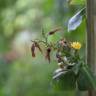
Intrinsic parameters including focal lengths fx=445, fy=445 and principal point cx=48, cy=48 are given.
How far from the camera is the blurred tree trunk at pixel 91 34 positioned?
0.92 m

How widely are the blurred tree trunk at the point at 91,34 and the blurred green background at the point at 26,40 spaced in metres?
0.94

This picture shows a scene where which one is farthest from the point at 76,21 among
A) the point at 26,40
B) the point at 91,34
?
the point at 26,40

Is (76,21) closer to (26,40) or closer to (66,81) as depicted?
(66,81)

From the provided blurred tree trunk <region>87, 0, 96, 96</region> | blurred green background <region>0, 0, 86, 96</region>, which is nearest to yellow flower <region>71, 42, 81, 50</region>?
blurred tree trunk <region>87, 0, 96, 96</region>

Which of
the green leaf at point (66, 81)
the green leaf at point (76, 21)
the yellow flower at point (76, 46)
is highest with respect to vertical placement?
the green leaf at point (76, 21)

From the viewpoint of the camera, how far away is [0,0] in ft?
8.65

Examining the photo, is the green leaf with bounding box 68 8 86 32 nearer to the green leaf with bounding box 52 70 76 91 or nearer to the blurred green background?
the green leaf with bounding box 52 70 76 91

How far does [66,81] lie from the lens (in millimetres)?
932

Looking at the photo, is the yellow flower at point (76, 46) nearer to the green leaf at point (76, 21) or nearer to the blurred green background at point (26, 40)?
the green leaf at point (76, 21)

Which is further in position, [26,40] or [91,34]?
[26,40]

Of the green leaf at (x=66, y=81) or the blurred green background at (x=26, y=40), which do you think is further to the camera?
the blurred green background at (x=26, y=40)

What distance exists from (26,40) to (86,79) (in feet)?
5.19

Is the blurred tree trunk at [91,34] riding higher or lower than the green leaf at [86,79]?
higher

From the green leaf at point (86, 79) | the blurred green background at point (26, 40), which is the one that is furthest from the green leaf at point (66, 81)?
the blurred green background at point (26, 40)
